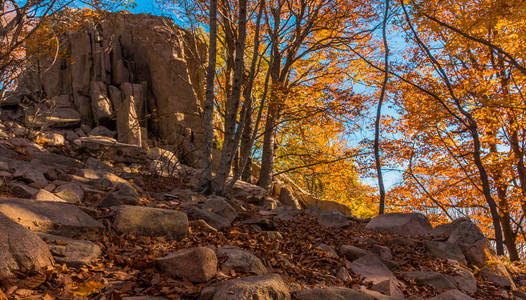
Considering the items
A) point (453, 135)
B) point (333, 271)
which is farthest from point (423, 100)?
point (333, 271)

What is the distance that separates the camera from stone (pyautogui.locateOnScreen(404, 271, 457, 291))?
4.35m

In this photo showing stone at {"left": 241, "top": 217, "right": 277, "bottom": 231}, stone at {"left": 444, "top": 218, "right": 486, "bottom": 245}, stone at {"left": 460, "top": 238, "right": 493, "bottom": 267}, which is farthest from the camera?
stone at {"left": 444, "top": 218, "right": 486, "bottom": 245}

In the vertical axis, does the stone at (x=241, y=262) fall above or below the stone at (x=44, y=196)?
below

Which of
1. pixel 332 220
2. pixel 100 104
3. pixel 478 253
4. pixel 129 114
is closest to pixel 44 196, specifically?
pixel 332 220

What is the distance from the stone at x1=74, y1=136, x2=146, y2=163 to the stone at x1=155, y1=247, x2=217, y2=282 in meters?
6.34

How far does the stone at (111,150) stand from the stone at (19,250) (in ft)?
20.3

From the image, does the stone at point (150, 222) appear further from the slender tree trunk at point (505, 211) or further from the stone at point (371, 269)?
the slender tree trunk at point (505, 211)

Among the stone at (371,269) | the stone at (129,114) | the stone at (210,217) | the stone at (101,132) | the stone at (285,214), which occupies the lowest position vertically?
the stone at (371,269)

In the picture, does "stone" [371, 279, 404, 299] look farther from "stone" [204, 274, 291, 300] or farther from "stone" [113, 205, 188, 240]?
"stone" [113, 205, 188, 240]

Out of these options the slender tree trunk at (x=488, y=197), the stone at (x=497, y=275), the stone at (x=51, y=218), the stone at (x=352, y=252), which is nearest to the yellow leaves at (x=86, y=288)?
the stone at (x=51, y=218)

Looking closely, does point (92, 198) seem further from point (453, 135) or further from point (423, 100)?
point (453, 135)

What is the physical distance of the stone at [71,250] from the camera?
2.55m

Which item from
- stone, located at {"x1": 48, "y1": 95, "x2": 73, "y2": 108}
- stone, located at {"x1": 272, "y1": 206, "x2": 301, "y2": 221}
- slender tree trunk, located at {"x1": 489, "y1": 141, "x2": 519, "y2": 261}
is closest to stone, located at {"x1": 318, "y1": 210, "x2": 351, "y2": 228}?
stone, located at {"x1": 272, "y1": 206, "x2": 301, "y2": 221}

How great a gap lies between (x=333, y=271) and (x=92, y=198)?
369 centimetres
